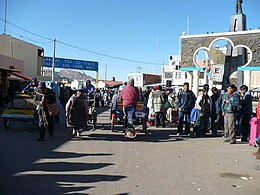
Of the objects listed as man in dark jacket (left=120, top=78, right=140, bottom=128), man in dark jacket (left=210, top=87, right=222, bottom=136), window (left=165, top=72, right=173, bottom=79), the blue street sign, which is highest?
window (left=165, top=72, right=173, bottom=79)

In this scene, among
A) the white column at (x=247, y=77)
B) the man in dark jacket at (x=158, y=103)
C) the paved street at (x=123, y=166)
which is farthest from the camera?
the white column at (x=247, y=77)

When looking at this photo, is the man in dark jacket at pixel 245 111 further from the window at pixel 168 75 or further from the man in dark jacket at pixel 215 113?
the window at pixel 168 75

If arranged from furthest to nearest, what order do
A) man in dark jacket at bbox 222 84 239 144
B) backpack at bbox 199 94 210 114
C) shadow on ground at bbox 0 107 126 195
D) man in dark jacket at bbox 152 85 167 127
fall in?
1. man in dark jacket at bbox 152 85 167 127
2. backpack at bbox 199 94 210 114
3. man in dark jacket at bbox 222 84 239 144
4. shadow on ground at bbox 0 107 126 195

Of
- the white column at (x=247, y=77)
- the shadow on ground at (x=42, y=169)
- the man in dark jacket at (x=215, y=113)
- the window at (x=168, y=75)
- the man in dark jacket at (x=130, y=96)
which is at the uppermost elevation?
the window at (x=168, y=75)

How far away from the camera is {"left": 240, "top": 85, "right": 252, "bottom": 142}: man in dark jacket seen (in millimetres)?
10016

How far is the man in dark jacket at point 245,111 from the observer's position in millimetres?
10016

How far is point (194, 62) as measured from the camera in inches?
818

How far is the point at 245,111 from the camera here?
1007cm

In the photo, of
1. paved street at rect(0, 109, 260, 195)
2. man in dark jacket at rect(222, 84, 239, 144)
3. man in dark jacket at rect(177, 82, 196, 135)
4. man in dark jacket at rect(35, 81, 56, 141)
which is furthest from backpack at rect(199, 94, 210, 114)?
man in dark jacket at rect(35, 81, 56, 141)

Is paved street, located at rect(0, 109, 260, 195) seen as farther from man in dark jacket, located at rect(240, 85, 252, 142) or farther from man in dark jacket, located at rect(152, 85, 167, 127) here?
man in dark jacket, located at rect(152, 85, 167, 127)

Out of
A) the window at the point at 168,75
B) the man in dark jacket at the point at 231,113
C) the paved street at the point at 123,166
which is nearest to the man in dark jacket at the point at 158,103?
the paved street at the point at 123,166

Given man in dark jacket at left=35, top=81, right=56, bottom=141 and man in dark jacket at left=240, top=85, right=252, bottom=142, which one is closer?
man in dark jacket at left=35, top=81, right=56, bottom=141

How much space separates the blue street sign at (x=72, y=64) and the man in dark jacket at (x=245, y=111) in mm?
37424

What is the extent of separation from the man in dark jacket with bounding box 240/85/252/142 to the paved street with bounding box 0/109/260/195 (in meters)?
0.91
